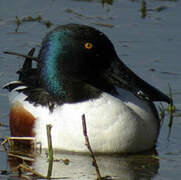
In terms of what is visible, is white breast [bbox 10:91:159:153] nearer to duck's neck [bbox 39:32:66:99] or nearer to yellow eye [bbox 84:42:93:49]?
duck's neck [bbox 39:32:66:99]

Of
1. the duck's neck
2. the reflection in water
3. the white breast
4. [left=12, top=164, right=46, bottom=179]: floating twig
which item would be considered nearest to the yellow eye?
the duck's neck

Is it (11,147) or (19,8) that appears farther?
(19,8)

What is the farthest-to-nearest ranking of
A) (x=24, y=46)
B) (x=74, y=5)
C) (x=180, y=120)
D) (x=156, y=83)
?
(x=74, y=5), (x=24, y=46), (x=156, y=83), (x=180, y=120)

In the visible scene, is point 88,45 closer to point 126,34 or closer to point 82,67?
point 82,67

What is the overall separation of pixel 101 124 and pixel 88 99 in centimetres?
29

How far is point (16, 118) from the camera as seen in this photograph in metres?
7.72

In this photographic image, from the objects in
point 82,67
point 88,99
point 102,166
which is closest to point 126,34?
point 82,67

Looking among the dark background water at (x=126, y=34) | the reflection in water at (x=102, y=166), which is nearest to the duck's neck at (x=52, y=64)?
the reflection in water at (x=102, y=166)

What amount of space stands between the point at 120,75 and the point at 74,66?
1.56 ft

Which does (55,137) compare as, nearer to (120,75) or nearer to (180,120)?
(120,75)

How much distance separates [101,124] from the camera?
716 centimetres

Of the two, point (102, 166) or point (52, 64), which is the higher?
point (52, 64)

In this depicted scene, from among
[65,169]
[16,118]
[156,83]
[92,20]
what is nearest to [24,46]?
[92,20]

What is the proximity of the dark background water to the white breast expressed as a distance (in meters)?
0.21
